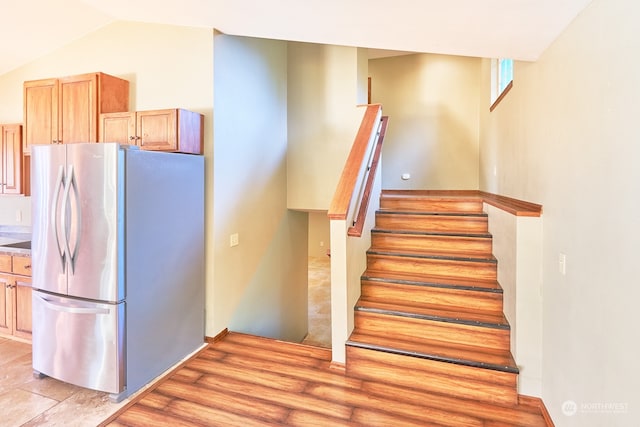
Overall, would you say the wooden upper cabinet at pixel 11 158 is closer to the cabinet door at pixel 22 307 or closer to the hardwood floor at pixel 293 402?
the cabinet door at pixel 22 307

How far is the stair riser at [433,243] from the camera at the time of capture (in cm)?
328

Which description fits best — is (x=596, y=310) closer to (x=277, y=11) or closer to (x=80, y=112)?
(x=277, y=11)

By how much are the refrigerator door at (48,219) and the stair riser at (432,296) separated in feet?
7.84

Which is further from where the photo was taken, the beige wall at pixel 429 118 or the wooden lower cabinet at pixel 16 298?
the beige wall at pixel 429 118

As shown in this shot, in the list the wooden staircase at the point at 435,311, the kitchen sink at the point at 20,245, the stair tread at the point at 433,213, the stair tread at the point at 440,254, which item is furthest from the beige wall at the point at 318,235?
the kitchen sink at the point at 20,245

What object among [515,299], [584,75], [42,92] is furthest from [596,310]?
[42,92]

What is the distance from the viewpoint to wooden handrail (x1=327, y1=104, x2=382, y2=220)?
263 centimetres

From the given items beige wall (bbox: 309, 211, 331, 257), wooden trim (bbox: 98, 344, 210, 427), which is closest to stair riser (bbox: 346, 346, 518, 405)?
wooden trim (bbox: 98, 344, 210, 427)

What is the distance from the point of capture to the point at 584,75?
1688mm

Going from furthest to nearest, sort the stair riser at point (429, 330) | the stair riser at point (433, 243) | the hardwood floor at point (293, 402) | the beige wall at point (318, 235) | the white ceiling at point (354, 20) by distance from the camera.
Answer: the beige wall at point (318, 235) < the stair riser at point (433, 243) < the stair riser at point (429, 330) < the hardwood floor at point (293, 402) < the white ceiling at point (354, 20)

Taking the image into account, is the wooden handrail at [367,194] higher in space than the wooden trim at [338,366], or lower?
higher

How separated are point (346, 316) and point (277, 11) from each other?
2255mm

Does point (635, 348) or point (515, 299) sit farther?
point (515, 299)

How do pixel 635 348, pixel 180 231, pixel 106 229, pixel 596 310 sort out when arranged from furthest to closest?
pixel 180 231, pixel 106 229, pixel 596 310, pixel 635 348
